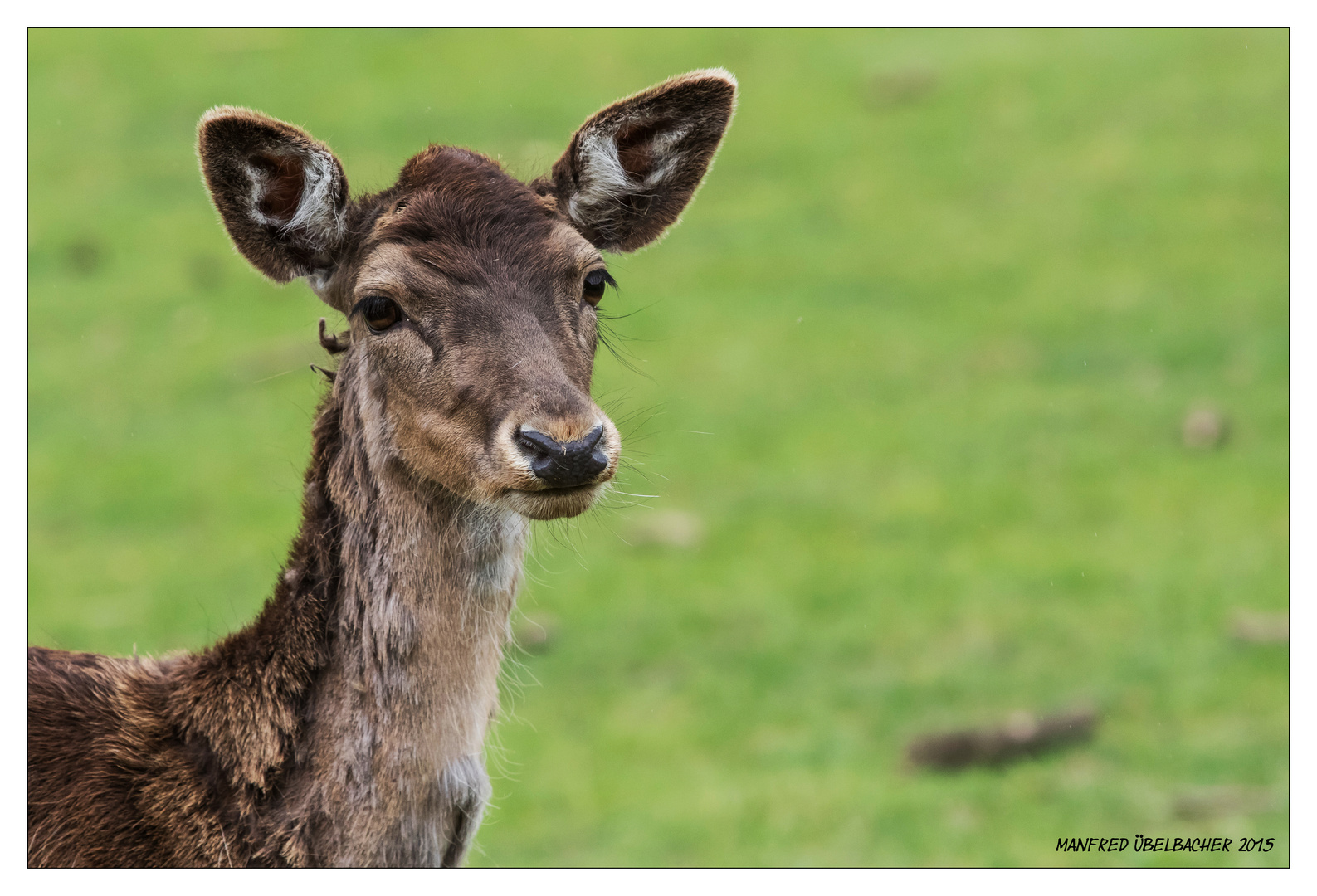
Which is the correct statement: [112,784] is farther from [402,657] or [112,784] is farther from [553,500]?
[553,500]

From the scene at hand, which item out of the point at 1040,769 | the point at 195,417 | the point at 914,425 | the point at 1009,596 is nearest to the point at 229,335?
the point at 195,417

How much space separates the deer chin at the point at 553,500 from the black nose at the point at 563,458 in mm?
47

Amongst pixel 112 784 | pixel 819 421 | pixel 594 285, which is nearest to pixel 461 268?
pixel 594 285

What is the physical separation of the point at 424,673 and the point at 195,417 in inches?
586

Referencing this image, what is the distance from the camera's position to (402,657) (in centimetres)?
492

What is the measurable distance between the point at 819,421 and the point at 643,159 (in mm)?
13042

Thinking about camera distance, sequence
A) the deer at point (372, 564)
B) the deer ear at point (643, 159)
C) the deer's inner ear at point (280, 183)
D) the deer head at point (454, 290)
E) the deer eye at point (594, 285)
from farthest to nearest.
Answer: the deer ear at point (643, 159)
the deer eye at point (594, 285)
the deer's inner ear at point (280, 183)
the deer at point (372, 564)
the deer head at point (454, 290)

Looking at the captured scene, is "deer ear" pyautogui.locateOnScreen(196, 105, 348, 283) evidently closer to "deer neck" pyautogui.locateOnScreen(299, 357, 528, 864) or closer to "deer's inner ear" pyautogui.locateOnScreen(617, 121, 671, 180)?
"deer neck" pyautogui.locateOnScreen(299, 357, 528, 864)

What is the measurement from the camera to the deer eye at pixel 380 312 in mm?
4988

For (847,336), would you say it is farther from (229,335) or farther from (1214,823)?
(1214,823)

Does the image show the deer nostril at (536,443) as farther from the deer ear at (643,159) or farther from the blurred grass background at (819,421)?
the deer ear at (643,159)

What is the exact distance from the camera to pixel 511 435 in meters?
4.61

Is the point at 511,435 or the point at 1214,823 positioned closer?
the point at 511,435

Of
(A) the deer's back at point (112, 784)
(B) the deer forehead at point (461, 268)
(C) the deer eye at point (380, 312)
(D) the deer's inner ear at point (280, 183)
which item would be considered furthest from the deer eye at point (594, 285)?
(A) the deer's back at point (112, 784)
